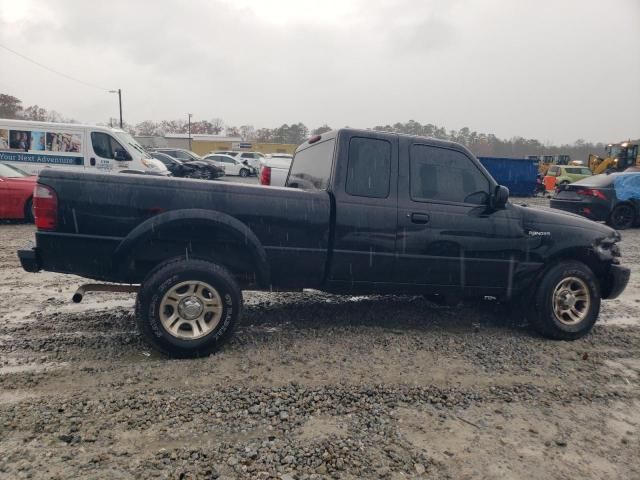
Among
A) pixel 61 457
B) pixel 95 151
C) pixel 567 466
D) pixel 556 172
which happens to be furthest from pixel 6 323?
pixel 556 172

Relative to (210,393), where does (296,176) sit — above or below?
above

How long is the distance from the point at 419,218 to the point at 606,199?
10.5 metres

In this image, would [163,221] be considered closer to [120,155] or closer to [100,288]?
[100,288]

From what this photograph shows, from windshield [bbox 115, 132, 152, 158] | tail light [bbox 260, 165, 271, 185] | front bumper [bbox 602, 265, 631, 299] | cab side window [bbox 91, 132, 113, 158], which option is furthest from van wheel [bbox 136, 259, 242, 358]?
windshield [bbox 115, 132, 152, 158]

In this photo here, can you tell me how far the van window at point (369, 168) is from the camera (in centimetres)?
408

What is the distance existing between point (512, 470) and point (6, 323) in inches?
173

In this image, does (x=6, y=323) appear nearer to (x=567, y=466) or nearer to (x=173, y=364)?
(x=173, y=364)

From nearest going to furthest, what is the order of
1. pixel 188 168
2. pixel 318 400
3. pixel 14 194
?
pixel 318 400 → pixel 14 194 → pixel 188 168

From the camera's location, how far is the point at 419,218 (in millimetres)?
4125

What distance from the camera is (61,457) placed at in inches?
94.3

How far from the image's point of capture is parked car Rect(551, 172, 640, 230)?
39.3 ft

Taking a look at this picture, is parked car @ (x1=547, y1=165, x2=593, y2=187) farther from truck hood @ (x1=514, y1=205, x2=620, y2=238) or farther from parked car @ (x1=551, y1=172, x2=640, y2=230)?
truck hood @ (x1=514, y1=205, x2=620, y2=238)

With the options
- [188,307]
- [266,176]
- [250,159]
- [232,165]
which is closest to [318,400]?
[188,307]

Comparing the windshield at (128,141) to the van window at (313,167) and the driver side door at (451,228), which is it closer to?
the van window at (313,167)
